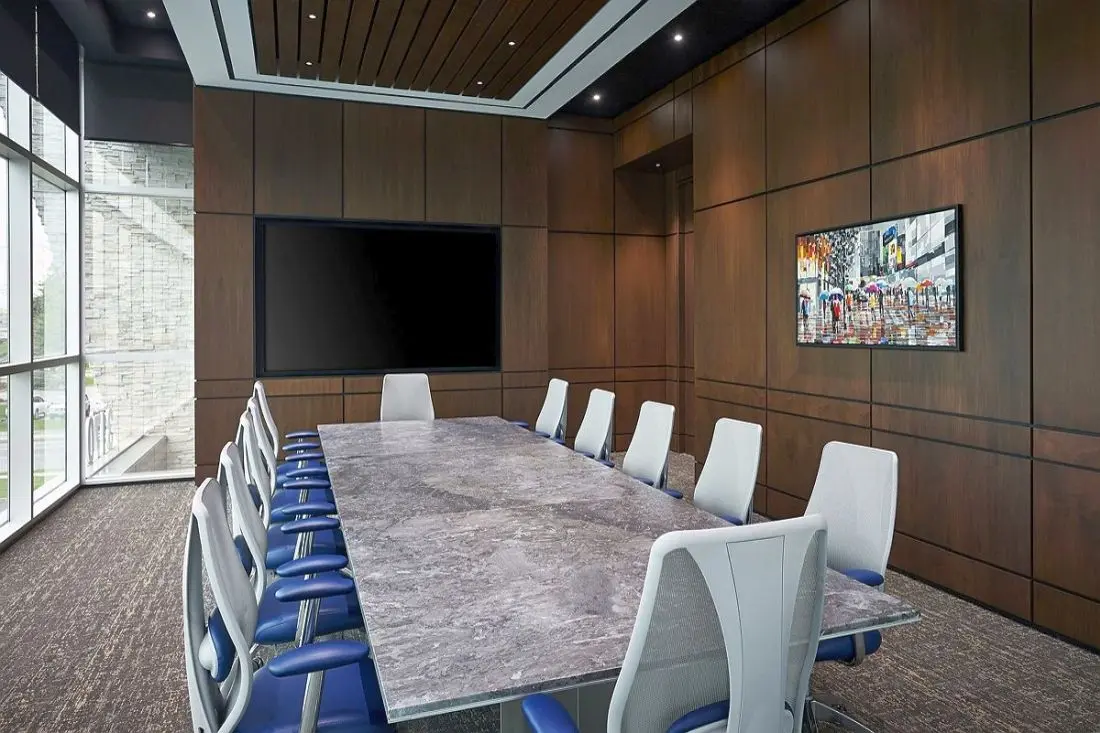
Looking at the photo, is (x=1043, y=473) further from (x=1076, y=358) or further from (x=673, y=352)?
(x=673, y=352)

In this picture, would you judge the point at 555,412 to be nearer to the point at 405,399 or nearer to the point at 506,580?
the point at 405,399

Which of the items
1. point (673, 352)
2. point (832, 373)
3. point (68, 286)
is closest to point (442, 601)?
point (832, 373)

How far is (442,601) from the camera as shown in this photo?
1.99m

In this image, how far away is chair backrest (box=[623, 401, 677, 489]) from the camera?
391cm

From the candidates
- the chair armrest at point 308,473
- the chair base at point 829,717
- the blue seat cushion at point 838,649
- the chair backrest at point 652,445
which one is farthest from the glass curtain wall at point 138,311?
the blue seat cushion at point 838,649

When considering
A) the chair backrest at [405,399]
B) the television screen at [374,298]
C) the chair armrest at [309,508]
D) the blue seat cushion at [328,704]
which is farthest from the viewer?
the television screen at [374,298]

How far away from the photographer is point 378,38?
545 centimetres

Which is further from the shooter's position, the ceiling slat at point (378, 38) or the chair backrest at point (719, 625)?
the ceiling slat at point (378, 38)

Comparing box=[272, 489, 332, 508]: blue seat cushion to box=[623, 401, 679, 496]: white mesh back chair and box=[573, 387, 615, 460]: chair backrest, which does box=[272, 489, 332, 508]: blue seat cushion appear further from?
box=[623, 401, 679, 496]: white mesh back chair

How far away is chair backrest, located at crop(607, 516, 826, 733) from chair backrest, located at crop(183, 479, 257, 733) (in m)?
0.97

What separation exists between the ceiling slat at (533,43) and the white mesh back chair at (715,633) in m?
4.42

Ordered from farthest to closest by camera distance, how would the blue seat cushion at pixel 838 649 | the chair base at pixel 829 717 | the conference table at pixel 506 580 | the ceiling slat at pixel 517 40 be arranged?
the ceiling slat at pixel 517 40 → the chair base at pixel 829 717 → the blue seat cushion at pixel 838 649 → the conference table at pixel 506 580

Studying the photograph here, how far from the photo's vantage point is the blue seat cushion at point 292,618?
6.95 ft

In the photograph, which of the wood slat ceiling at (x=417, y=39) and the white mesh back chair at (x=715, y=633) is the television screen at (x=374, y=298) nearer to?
the wood slat ceiling at (x=417, y=39)
